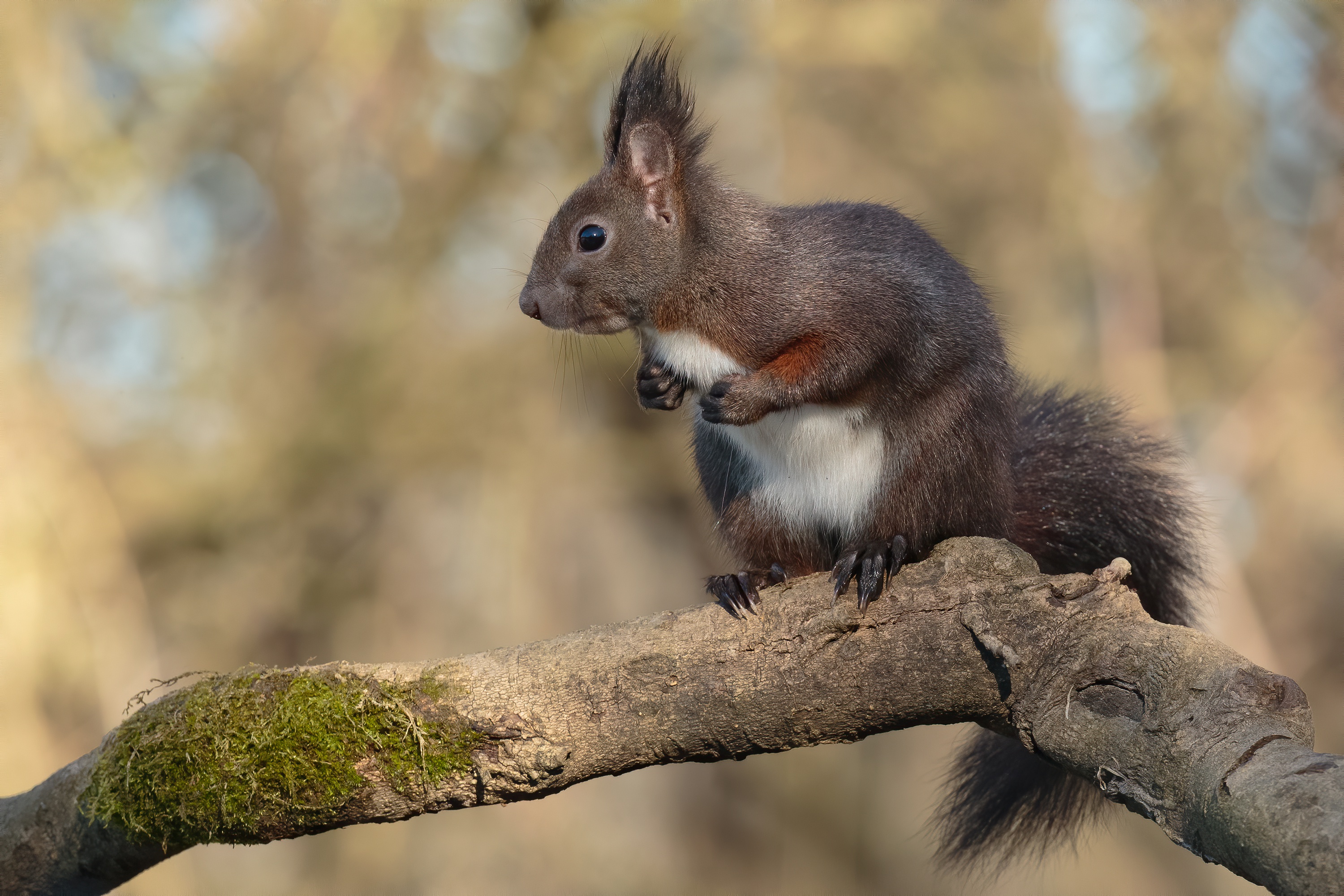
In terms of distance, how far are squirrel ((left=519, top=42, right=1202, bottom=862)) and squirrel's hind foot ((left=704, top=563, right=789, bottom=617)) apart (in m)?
0.01

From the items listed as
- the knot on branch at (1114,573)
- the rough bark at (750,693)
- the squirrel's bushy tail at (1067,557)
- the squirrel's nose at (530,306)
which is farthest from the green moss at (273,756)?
the squirrel's bushy tail at (1067,557)

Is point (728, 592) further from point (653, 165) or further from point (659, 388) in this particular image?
point (653, 165)

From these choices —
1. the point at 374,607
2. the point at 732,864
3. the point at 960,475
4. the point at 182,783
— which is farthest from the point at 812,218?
the point at 732,864

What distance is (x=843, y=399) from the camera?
268 centimetres

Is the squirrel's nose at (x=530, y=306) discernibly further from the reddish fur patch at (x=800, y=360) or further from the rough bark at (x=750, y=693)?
the rough bark at (x=750, y=693)

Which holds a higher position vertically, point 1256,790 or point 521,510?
point 521,510

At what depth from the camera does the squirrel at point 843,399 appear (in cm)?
271

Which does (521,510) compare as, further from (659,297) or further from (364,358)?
(659,297)

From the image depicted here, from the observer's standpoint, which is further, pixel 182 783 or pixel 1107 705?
pixel 182 783

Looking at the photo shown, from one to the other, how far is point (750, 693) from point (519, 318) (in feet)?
16.5

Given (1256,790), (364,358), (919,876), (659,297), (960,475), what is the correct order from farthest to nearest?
(919,876), (364,358), (659,297), (960,475), (1256,790)

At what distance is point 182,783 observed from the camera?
7.71ft

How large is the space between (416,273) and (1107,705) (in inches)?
228

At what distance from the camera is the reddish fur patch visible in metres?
2.65
